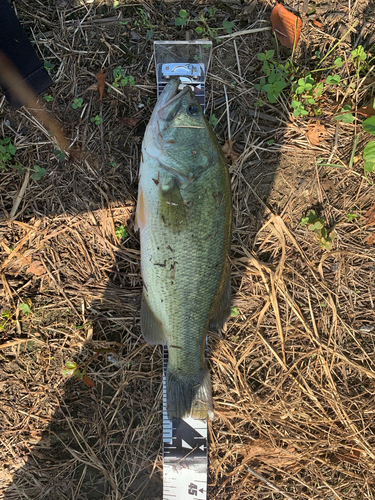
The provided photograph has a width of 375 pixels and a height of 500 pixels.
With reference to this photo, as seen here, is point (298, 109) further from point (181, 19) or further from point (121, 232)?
point (121, 232)

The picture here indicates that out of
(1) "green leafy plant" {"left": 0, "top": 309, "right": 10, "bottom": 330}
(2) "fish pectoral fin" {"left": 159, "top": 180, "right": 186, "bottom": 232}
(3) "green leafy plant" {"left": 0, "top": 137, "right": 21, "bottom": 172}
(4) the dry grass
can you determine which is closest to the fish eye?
(2) "fish pectoral fin" {"left": 159, "top": 180, "right": 186, "bottom": 232}

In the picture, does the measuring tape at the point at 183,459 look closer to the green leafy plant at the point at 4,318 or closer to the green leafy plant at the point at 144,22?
the green leafy plant at the point at 4,318

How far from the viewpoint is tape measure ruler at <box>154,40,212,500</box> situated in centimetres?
295

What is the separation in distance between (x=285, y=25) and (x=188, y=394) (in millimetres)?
3804

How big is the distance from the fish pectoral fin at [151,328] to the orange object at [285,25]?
297cm

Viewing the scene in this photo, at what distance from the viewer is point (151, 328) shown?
8.69ft

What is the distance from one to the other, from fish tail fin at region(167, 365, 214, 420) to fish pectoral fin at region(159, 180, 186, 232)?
1.38m

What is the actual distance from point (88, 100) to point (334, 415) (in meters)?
4.25

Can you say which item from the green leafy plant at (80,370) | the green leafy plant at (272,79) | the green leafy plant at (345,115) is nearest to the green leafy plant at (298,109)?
the green leafy plant at (272,79)

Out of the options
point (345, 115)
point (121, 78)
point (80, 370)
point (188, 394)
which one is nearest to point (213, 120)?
point (121, 78)

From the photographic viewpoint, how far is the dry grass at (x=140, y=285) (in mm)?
2971

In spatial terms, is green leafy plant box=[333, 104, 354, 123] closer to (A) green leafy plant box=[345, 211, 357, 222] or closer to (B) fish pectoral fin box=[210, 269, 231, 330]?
(A) green leafy plant box=[345, 211, 357, 222]

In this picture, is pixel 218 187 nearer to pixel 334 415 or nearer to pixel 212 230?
pixel 212 230

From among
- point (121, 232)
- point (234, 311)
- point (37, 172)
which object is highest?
point (37, 172)
